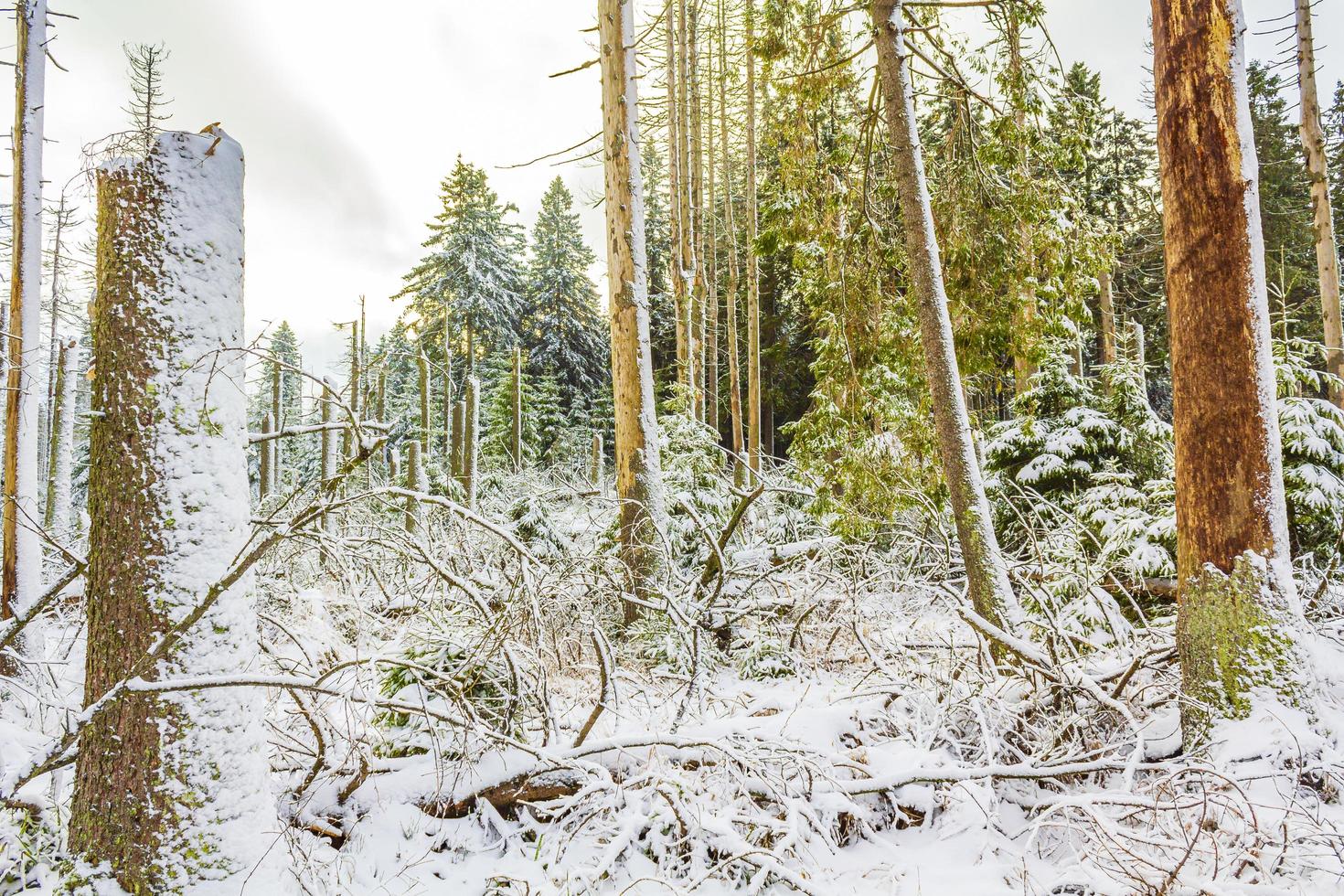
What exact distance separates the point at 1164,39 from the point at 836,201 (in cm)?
319

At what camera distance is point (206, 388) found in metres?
1.87

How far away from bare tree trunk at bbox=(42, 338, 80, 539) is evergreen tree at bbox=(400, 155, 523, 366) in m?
14.5

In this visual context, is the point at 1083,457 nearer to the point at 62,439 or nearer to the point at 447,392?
the point at 62,439

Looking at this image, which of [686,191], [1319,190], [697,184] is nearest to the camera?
[1319,190]

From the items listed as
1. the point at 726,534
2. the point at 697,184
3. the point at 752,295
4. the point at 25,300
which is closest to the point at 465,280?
the point at 697,184

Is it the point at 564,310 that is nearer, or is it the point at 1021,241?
the point at 1021,241

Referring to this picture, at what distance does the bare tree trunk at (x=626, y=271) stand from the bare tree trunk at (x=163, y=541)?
3938 millimetres

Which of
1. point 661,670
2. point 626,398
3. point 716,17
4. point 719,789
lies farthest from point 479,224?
point 719,789

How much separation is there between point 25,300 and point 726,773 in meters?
7.44

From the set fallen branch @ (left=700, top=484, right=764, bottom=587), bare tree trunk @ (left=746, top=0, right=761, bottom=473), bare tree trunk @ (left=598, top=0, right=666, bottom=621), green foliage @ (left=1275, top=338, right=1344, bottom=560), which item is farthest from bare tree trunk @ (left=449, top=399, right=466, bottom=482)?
green foliage @ (left=1275, top=338, right=1344, bottom=560)

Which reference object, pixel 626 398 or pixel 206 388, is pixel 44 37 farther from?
pixel 206 388

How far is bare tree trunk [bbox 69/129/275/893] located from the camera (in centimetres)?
182

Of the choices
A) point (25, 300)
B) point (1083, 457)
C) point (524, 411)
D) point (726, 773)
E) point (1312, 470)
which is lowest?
point (726, 773)

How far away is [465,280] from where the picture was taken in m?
23.8
